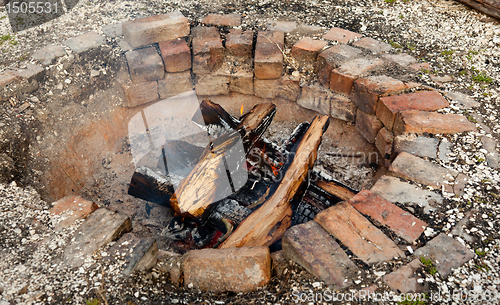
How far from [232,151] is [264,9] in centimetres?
205

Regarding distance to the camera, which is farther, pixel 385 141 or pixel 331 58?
pixel 331 58

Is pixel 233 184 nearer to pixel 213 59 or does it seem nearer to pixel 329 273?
pixel 329 273

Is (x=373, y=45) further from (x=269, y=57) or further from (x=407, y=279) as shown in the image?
(x=407, y=279)

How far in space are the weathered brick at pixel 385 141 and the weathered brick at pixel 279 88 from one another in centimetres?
88

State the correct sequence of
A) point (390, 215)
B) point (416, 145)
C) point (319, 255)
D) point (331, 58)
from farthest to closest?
point (331, 58) → point (416, 145) → point (390, 215) → point (319, 255)

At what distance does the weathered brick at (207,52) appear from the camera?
127 inches

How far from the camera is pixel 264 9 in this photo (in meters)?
3.78

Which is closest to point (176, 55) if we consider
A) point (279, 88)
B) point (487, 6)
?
point (279, 88)

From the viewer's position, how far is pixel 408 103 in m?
2.59

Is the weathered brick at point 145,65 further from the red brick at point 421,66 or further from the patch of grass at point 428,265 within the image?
the patch of grass at point 428,265

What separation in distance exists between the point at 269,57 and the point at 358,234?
187 cm

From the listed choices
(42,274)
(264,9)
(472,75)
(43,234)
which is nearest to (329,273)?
(42,274)

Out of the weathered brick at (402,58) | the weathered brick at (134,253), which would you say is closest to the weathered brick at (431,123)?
the weathered brick at (402,58)

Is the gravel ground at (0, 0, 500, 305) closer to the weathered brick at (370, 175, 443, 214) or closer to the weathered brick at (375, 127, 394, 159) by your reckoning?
the weathered brick at (370, 175, 443, 214)
